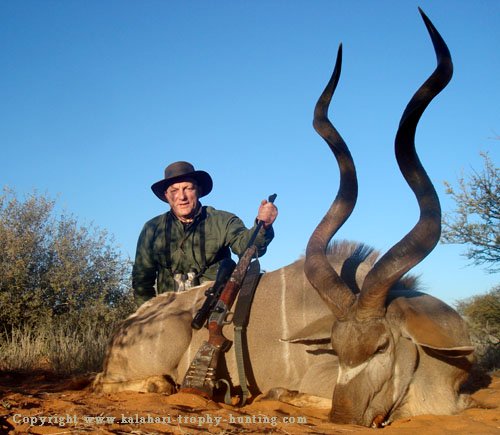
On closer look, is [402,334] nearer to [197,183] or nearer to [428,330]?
[428,330]

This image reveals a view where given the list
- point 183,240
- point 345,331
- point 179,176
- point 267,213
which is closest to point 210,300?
point 267,213

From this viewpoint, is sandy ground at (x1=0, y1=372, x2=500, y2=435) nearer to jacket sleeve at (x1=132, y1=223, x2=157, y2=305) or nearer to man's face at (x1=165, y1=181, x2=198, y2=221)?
jacket sleeve at (x1=132, y1=223, x2=157, y2=305)

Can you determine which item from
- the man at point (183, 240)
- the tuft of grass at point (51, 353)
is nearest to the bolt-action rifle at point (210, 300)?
the man at point (183, 240)

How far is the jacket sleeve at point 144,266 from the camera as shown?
546 centimetres

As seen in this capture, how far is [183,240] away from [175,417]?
8.44 feet

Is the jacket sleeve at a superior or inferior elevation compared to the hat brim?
inferior

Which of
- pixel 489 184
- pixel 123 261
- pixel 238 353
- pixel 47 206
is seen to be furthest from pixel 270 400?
pixel 489 184

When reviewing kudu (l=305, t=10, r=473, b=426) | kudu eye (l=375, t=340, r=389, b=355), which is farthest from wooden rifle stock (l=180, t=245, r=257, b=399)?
kudu eye (l=375, t=340, r=389, b=355)

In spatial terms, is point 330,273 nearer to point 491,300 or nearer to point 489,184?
point 489,184

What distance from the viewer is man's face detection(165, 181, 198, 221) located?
5.52 metres

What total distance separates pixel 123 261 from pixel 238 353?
4.38m

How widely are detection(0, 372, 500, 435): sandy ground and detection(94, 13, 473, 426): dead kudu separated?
17cm

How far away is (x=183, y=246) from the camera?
17.6 feet

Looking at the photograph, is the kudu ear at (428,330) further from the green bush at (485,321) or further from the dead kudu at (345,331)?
the green bush at (485,321)
